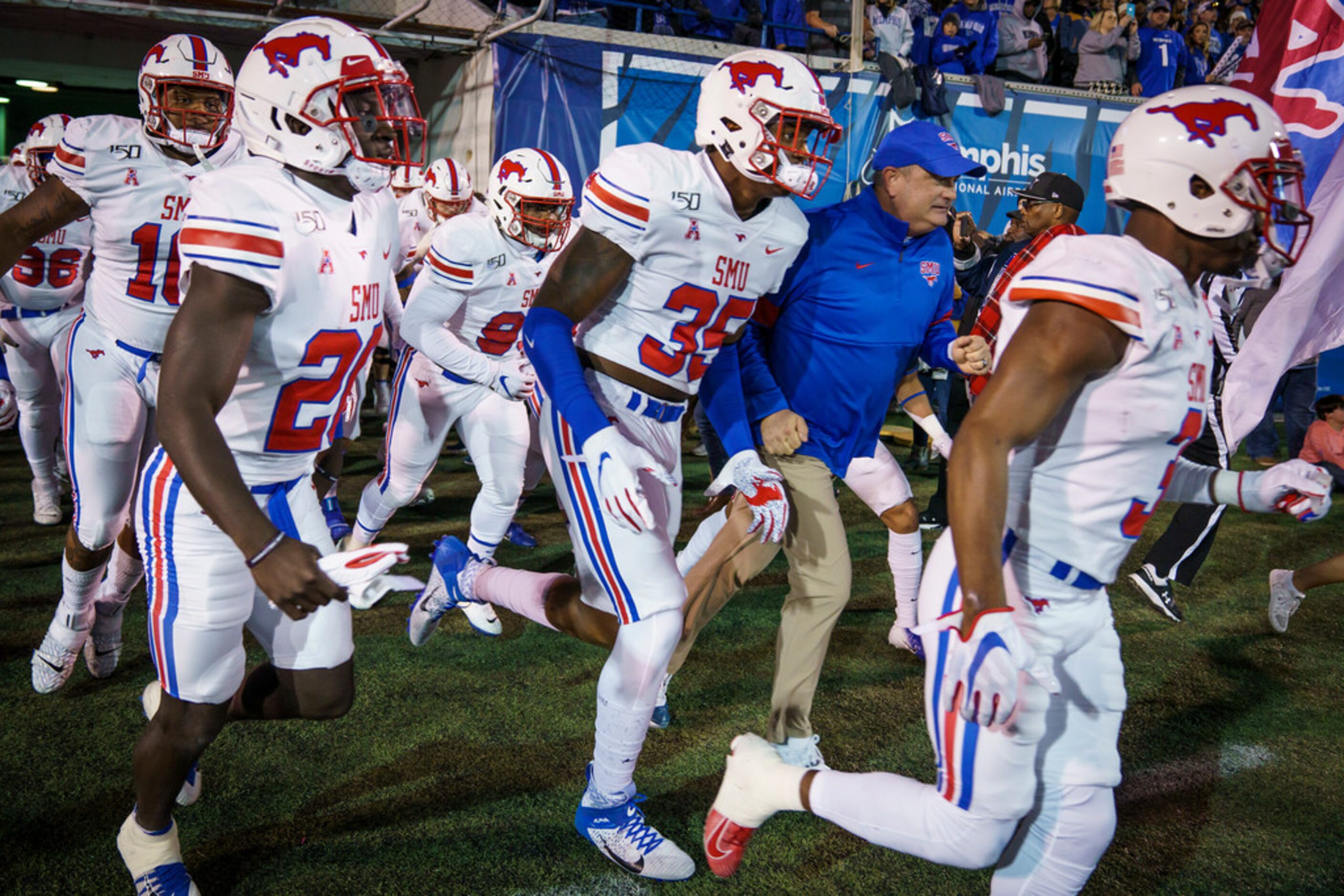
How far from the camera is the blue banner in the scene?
32.9 ft

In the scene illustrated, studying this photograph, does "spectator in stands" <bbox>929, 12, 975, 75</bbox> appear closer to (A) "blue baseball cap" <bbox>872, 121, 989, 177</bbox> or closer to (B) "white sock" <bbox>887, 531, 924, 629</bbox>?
(B) "white sock" <bbox>887, 531, 924, 629</bbox>

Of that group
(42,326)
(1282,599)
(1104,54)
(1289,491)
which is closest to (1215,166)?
(1289,491)

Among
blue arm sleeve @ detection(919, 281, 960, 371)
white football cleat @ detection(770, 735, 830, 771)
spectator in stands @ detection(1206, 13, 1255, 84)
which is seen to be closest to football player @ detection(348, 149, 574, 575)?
blue arm sleeve @ detection(919, 281, 960, 371)

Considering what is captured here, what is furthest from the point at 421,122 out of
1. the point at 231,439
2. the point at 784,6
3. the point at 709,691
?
the point at 784,6

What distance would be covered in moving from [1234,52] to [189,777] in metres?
14.0

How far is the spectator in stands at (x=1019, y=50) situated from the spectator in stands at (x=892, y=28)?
127 cm

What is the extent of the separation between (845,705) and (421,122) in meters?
2.48

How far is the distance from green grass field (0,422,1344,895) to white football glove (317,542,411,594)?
102 centimetres

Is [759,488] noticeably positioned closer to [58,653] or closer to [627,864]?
[627,864]

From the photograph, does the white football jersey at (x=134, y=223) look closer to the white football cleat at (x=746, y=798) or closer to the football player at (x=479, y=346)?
the football player at (x=479, y=346)

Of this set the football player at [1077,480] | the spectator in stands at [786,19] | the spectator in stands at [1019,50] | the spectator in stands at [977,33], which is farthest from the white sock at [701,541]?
the spectator in stands at [1019,50]

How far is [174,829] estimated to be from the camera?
2520mm

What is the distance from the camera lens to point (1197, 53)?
1415 cm

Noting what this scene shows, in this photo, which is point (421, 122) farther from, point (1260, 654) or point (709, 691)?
point (1260, 654)
